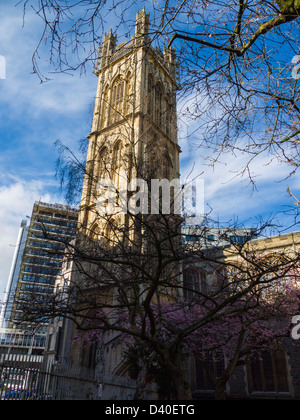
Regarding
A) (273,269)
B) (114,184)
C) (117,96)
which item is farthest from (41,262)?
(273,269)

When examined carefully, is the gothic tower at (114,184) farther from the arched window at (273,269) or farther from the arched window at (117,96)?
the arched window at (273,269)

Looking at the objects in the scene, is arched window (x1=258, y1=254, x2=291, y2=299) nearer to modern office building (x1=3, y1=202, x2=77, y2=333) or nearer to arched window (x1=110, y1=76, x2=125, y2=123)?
modern office building (x1=3, y1=202, x2=77, y2=333)

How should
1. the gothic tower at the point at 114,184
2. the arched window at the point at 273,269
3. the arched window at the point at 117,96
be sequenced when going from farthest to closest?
the arched window at the point at 117,96 → the gothic tower at the point at 114,184 → the arched window at the point at 273,269

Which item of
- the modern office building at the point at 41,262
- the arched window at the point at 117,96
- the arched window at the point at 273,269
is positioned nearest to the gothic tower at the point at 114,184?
the arched window at the point at 117,96

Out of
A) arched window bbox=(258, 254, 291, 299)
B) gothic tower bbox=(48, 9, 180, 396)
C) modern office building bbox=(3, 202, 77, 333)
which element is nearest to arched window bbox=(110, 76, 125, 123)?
gothic tower bbox=(48, 9, 180, 396)

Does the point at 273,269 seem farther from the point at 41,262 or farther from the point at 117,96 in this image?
the point at 117,96

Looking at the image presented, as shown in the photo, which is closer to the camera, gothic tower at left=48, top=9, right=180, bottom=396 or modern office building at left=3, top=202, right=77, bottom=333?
modern office building at left=3, top=202, right=77, bottom=333

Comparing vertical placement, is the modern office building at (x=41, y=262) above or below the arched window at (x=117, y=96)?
below

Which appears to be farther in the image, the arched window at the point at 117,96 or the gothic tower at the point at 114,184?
the arched window at the point at 117,96

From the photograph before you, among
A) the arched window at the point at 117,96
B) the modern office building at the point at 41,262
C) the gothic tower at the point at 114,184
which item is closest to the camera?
the modern office building at the point at 41,262

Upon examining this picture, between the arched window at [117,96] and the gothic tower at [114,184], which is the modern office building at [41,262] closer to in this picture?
A: the gothic tower at [114,184]

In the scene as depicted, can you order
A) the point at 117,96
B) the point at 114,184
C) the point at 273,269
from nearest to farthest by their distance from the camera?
the point at 273,269
the point at 114,184
the point at 117,96

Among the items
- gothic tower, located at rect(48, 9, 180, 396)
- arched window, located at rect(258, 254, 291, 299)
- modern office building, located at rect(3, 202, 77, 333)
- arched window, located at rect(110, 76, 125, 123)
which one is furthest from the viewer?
arched window, located at rect(110, 76, 125, 123)
